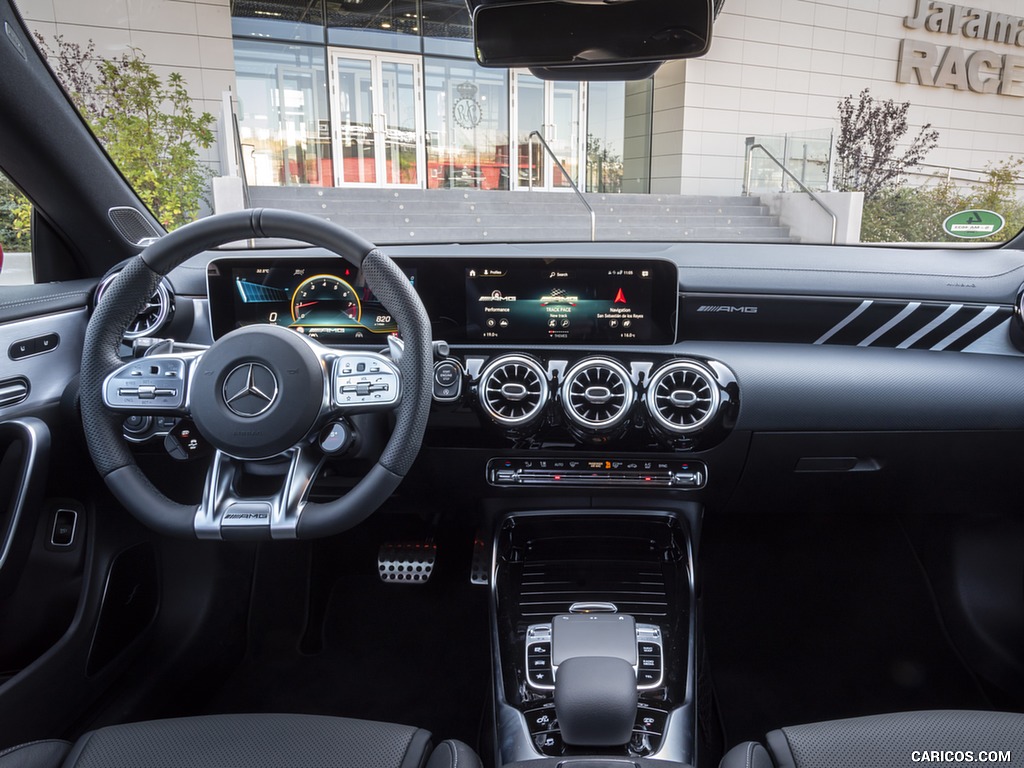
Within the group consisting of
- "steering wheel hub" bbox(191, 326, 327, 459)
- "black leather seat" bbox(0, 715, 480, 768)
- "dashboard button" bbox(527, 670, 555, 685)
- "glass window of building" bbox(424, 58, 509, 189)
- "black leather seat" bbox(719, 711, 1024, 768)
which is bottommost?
"dashboard button" bbox(527, 670, 555, 685)

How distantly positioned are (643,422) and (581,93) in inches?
175

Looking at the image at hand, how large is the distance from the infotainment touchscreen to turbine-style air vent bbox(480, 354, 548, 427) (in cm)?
13

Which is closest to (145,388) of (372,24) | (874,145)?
(874,145)

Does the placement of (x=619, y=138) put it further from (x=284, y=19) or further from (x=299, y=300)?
(x=299, y=300)

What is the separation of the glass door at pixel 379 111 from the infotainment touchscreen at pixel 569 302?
4.16 m

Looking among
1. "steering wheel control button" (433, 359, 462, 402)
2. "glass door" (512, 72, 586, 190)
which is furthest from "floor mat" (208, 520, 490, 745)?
"glass door" (512, 72, 586, 190)

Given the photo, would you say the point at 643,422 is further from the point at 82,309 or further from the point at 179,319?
the point at 82,309

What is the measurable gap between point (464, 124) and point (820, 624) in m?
5.83

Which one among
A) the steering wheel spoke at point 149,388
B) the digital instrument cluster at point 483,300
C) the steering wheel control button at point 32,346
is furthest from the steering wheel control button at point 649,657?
the steering wheel control button at point 32,346

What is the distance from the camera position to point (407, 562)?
103 inches

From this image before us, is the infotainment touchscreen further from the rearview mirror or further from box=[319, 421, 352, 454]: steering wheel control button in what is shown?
box=[319, 421, 352, 454]: steering wheel control button

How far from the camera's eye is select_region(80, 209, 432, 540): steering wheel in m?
1.47

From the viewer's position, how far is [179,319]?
2256 millimetres

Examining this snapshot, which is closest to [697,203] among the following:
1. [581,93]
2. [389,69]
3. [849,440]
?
[581,93]
